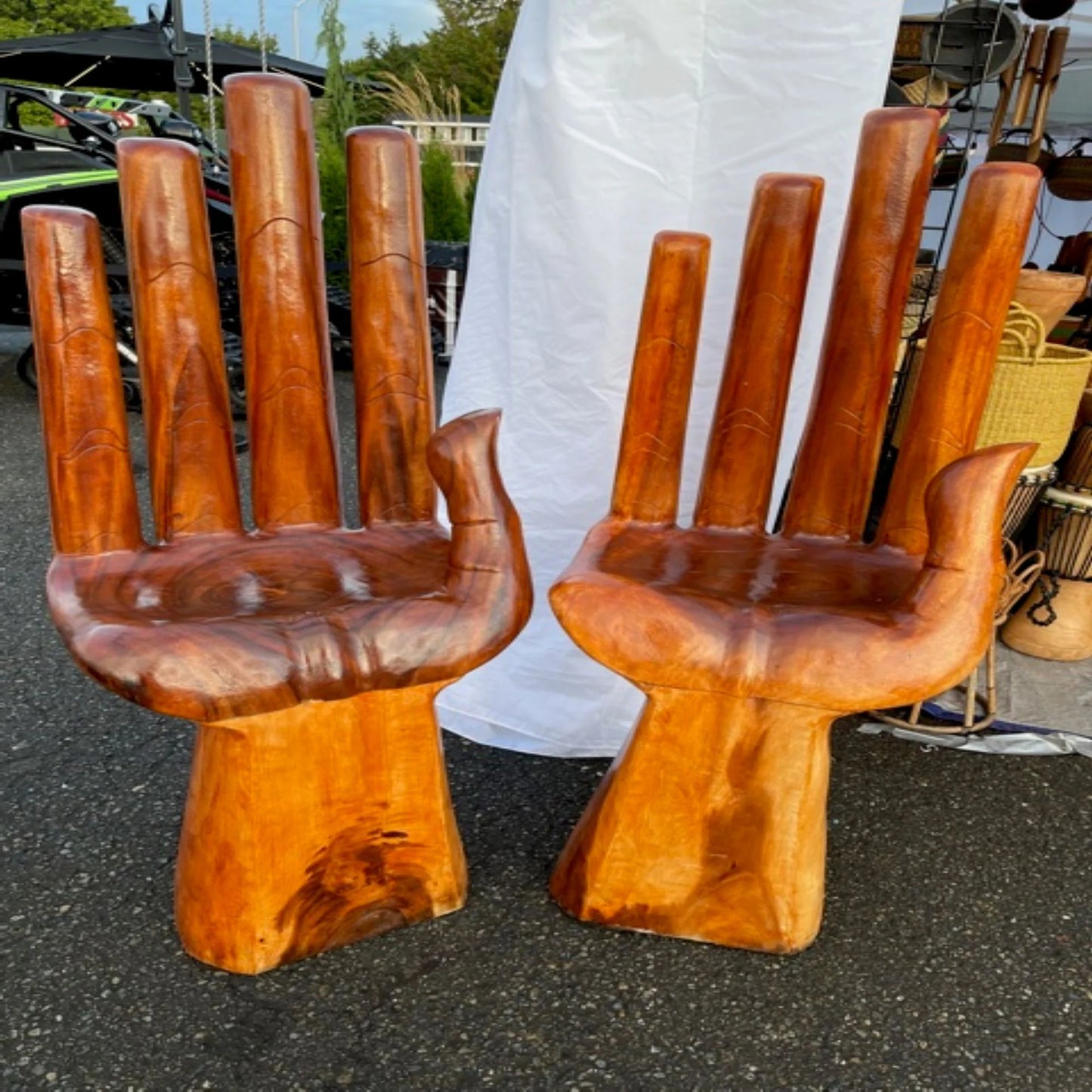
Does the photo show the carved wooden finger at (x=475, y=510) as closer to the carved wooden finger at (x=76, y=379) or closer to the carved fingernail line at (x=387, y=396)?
the carved fingernail line at (x=387, y=396)

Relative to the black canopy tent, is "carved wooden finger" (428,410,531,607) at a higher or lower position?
lower

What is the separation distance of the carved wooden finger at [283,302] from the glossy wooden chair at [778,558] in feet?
1.36

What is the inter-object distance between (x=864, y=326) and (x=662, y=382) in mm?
294

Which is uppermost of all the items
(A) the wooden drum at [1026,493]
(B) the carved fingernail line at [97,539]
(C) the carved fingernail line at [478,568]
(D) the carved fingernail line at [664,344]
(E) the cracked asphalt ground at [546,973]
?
(D) the carved fingernail line at [664,344]

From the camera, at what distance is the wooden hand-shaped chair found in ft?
3.19

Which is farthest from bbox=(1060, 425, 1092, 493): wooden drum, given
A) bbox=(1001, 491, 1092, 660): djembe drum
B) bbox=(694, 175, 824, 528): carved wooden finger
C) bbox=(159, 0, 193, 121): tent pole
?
bbox=(159, 0, 193, 121): tent pole

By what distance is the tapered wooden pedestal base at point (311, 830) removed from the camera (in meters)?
1.05

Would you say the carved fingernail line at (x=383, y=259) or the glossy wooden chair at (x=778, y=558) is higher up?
the carved fingernail line at (x=383, y=259)

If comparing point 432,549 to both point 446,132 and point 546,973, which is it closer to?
point 546,973

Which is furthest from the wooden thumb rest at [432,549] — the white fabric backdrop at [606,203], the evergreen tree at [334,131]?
the evergreen tree at [334,131]

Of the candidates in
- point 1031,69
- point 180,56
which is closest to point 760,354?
point 1031,69

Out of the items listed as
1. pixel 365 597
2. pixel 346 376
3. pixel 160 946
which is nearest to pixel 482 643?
pixel 365 597

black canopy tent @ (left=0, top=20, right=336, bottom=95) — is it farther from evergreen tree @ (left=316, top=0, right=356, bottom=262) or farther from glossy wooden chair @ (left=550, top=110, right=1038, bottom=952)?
glossy wooden chair @ (left=550, top=110, right=1038, bottom=952)

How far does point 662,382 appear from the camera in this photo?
4.08ft
